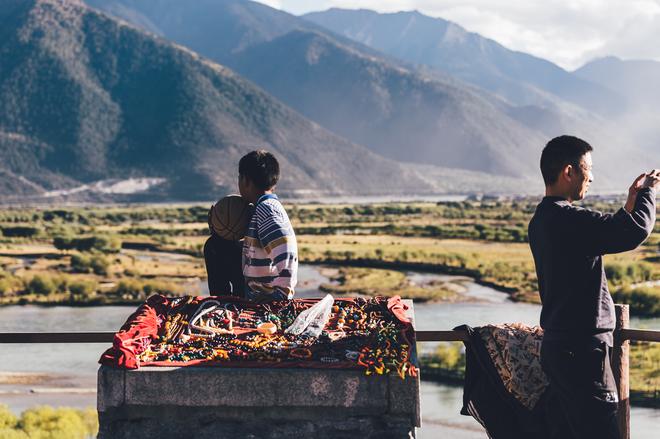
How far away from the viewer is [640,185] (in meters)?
4.48

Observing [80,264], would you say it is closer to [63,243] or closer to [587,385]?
[63,243]

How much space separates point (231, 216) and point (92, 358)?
19.6 m

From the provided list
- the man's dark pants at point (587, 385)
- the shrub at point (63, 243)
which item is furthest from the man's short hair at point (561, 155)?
the shrub at point (63, 243)

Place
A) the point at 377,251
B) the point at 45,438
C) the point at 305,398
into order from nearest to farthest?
the point at 305,398 → the point at 45,438 → the point at 377,251

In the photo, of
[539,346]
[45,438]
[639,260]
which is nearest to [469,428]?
[45,438]

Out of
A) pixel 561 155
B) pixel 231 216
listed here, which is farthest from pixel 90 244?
pixel 561 155

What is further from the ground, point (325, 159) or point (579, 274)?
point (325, 159)

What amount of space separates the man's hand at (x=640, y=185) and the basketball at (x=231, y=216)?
2.50 m

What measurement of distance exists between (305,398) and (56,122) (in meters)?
163

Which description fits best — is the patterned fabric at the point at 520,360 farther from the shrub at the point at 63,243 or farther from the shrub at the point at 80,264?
the shrub at the point at 63,243

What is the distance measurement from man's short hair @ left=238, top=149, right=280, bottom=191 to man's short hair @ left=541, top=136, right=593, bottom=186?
1799 mm

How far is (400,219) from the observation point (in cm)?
9269

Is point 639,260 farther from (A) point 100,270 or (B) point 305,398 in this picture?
(B) point 305,398

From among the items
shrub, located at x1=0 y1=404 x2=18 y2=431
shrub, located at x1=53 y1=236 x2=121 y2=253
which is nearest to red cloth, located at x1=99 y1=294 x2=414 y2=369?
shrub, located at x1=0 y1=404 x2=18 y2=431
